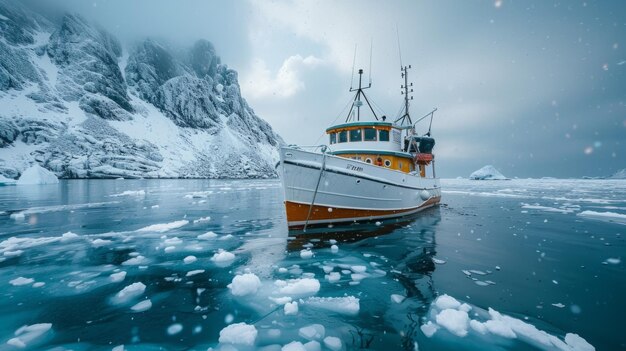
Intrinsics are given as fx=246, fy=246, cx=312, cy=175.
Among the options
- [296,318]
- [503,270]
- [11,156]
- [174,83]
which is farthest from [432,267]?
[174,83]

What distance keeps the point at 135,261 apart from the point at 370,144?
10179 millimetres

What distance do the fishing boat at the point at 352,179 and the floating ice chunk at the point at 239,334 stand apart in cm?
598

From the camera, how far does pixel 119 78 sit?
10119 centimetres

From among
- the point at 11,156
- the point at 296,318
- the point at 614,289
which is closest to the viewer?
the point at 296,318

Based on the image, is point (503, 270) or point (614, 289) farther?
point (503, 270)

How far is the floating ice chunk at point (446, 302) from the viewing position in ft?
12.3

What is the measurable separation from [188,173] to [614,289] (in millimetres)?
94314

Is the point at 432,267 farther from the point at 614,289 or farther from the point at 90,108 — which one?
the point at 90,108

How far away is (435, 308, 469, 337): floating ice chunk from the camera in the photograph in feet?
10.4

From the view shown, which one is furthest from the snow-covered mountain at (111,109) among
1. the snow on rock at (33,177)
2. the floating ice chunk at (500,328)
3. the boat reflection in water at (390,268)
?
the floating ice chunk at (500,328)

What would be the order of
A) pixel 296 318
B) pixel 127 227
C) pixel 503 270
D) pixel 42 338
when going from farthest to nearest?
pixel 127 227 → pixel 503 270 → pixel 296 318 → pixel 42 338

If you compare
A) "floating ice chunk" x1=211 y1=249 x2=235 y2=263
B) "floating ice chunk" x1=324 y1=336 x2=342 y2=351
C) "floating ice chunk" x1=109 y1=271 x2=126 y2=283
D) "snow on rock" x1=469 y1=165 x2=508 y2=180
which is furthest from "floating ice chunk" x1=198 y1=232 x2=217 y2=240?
"snow on rock" x1=469 y1=165 x2=508 y2=180

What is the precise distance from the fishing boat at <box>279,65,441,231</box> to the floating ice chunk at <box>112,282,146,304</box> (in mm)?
5478

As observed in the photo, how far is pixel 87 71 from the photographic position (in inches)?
3529
